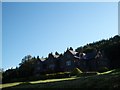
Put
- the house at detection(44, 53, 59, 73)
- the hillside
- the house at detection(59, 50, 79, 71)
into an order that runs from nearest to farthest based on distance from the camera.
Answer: the house at detection(59, 50, 79, 71)
the hillside
the house at detection(44, 53, 59, 73)

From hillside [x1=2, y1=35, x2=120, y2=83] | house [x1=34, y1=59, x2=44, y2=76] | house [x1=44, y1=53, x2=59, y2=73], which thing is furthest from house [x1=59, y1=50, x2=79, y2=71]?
house [x1=34, y1=59, x2=44, y2=76]

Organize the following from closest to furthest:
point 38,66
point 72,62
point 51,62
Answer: point 72,62 → point 51,62 → point 38,66

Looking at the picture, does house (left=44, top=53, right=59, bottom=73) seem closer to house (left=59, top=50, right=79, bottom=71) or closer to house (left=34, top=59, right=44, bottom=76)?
house (left=34, top=59, right=44, bottom=76)

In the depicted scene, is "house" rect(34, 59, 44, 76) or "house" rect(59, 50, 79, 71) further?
"house" rect(34, 59, 44, 76)

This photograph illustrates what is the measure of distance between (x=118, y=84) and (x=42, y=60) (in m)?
69.4

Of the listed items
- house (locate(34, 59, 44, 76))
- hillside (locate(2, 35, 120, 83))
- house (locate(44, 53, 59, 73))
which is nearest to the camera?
hillside (locate(2, 35, 120, 83))

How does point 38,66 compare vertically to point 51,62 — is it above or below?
below

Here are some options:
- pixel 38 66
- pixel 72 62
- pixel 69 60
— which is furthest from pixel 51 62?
pixel 72 62

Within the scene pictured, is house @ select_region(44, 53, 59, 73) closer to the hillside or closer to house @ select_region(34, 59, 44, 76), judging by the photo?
the hillside

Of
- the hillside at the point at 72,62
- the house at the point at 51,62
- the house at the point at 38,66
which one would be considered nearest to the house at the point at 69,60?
the hillside at the point at 72,62

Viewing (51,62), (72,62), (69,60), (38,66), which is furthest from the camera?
(38,66)

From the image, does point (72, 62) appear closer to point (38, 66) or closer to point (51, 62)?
point (51, 62)

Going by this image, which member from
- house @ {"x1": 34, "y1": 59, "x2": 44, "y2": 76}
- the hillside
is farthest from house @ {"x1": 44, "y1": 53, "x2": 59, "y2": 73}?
house @ {"x1": 34, "y1": 59, "x2": 44, "y2": 76}

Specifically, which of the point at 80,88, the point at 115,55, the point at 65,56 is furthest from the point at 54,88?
the point at 115,55
